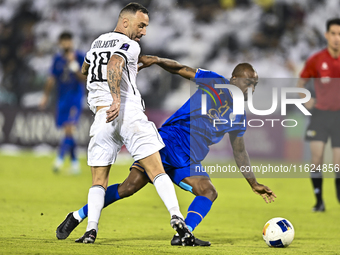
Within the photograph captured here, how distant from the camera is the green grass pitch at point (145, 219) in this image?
415 centimetres

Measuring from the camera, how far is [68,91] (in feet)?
37.3

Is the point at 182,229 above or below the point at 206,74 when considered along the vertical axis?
below

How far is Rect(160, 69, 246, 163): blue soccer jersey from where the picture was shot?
16.0ft

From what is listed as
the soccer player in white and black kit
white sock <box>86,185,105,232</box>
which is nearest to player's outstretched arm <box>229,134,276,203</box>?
the soccer player in white and black kit

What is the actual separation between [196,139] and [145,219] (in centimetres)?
175

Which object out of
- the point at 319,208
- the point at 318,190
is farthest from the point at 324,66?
the point at 319,208

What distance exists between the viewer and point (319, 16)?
19.7 metres

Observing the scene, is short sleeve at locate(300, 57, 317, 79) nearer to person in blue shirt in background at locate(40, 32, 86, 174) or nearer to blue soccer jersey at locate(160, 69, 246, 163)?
blue soccer jersey at locate(160, 69, 246, 163)

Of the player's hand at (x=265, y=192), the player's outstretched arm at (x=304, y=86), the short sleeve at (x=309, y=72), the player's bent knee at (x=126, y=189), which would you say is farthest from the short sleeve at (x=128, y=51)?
the short sleeve at (x=309, y=72)

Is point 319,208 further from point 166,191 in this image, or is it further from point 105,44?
point 105,44

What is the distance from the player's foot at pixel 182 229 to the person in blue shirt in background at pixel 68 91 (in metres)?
7.02

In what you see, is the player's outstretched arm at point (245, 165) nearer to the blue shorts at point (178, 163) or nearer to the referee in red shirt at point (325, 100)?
the blue shorts at point (178, 163)

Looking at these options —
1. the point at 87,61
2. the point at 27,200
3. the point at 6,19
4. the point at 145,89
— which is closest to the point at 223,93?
the point at 87,61

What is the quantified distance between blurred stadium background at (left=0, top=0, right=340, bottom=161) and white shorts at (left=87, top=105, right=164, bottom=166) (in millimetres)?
13546
